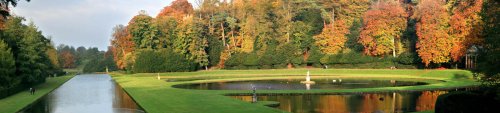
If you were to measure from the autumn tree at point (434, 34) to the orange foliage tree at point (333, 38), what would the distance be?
15.8 metres

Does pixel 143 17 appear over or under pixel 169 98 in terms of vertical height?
over

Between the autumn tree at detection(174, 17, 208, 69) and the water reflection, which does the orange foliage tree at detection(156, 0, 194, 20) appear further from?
the water reflection

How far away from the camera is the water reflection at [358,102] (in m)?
21.7

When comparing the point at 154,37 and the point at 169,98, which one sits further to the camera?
the point at 154,37

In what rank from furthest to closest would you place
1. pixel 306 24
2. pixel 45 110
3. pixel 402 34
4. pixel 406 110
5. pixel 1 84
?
pixel 306 24 < pixel 402 34 < pixel 1 84 < pixel 45 110 < pixel 406 110

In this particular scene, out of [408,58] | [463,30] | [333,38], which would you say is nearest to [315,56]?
[333,38]

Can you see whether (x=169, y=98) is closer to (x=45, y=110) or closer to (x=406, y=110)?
(x=45, y=110)

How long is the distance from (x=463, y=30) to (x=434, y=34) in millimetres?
3655

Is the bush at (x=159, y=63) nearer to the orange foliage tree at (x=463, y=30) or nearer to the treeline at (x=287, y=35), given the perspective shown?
the treeline at (x=287, y=35)

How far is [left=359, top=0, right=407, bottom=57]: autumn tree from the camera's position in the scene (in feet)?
199

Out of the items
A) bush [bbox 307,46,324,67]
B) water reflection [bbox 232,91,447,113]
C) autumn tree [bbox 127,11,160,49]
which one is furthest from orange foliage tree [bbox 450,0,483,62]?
autumn tree [bbox 127,11,160,49]

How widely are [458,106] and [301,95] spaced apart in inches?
585

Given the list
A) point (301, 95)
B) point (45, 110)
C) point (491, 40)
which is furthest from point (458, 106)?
point (45, 110)

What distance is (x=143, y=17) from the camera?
80.1 metres
